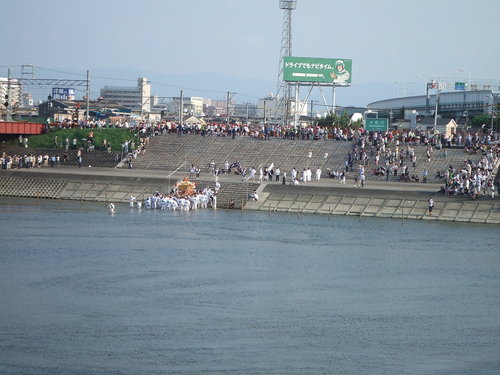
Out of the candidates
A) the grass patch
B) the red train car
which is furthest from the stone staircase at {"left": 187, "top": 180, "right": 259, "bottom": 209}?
the red train car

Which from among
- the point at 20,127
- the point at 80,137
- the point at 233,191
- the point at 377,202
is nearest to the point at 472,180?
the point at 377,202

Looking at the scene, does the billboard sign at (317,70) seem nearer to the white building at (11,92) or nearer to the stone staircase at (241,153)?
the stone staircase at (241,153)

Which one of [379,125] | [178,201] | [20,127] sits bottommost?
[178,201]

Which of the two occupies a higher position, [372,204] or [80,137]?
[80,137]

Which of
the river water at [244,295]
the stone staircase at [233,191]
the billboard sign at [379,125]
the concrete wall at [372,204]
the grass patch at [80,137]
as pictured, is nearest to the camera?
the river water at [244,295]

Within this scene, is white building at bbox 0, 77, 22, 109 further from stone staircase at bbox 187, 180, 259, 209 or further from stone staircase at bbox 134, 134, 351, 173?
stone staircase at bbox 187, 180, 259, 209

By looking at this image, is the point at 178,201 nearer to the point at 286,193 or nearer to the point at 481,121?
the point at 286,193

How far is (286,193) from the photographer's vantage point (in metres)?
69.8

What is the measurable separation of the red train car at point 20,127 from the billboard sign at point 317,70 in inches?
945

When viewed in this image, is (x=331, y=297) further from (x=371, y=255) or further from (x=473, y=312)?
(x=371, y=255)

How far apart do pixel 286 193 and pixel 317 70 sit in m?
32.7

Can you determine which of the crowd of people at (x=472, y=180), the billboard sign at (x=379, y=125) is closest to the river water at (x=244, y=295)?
the crowd of people at (x=472, y=180)

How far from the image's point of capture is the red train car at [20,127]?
84875 millimetres

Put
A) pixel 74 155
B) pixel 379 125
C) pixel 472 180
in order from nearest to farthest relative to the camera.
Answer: pixel 472 180 < pixel 74 155 < pixel 379 125
